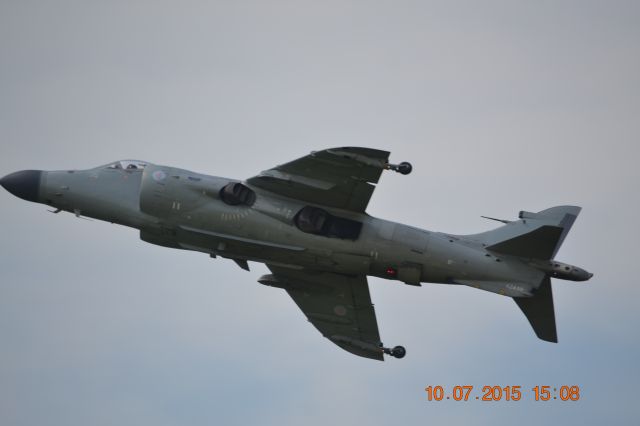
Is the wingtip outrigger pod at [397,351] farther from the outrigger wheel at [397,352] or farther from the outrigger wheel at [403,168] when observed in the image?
the outrigger wheel at [403,168]

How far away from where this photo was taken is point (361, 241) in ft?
131

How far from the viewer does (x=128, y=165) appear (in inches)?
1628

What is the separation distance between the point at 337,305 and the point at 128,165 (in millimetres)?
9731

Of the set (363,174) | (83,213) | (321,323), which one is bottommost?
(321,323)

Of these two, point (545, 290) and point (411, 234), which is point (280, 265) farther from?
point (545, 290)

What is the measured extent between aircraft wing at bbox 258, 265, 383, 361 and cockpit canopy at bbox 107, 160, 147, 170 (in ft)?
20.8

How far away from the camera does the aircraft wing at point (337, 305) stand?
43.6 metres

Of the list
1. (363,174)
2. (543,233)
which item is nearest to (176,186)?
(363,174)

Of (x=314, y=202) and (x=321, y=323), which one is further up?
(x=314, y=202)

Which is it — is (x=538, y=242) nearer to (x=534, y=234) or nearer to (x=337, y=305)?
(x=534, y=234)

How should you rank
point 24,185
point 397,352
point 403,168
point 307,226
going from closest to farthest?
point 403,168 < point 307,226 < point 24,185 < point 397,352

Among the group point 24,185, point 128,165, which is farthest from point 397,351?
point 24,185

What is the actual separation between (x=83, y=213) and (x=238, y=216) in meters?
5.90

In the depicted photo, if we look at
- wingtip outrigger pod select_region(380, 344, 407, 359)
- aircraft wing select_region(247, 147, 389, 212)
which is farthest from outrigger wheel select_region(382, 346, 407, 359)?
aircraft wing select_region(247, 147, 389, 212)
